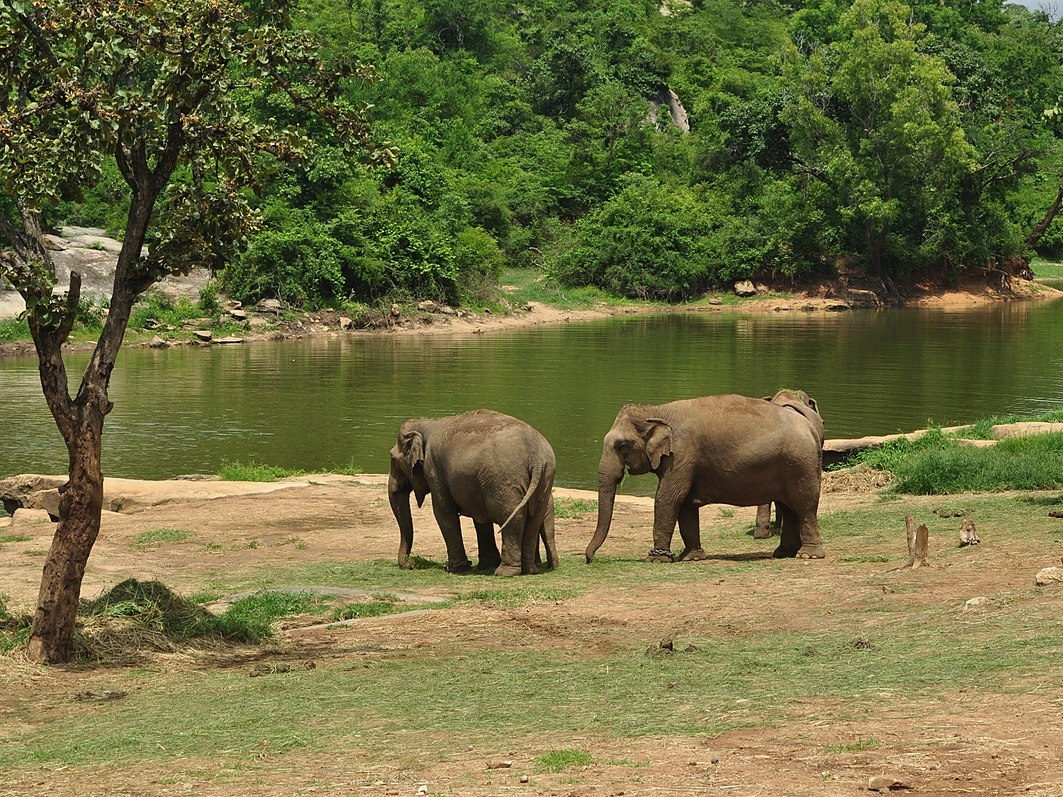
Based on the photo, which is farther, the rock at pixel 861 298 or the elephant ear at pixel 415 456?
the rock at pixel 861 298

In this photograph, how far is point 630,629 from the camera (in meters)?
11.5

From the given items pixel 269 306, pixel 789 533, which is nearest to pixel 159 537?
pixel 789 533

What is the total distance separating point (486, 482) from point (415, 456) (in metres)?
1.17

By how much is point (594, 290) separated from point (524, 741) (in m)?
59.3

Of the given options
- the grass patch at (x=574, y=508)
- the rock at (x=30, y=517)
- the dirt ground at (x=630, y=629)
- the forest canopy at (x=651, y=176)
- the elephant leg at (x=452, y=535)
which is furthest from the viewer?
the forest canopy at (x=651, y=176)

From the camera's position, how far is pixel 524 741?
25.4 ft

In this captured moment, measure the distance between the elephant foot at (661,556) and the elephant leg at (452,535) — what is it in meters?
2.04

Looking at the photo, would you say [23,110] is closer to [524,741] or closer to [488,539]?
[524,741]

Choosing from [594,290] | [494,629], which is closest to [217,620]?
[494,629]

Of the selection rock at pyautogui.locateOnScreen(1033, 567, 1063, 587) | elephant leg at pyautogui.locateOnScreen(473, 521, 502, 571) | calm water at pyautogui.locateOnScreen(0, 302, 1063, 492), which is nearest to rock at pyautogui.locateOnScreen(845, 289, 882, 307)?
calm water at pyautogui.locateOnScreen(0, 302, 1063, 492)

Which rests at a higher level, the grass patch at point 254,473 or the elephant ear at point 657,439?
the elephant ear at point 657,439

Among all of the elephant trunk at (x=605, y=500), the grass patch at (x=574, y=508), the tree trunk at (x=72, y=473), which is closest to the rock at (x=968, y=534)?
the elephant trunk at (x=605, y=500)

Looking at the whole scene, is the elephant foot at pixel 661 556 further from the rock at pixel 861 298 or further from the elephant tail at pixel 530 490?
the rock at pixel 861 298

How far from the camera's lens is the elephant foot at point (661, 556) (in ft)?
50.6
